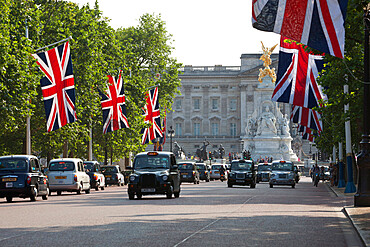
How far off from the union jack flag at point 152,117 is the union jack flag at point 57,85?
22.7m

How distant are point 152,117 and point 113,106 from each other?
31.4 feet

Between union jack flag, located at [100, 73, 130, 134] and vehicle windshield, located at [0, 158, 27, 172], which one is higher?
union jack flag, located at [100, 73, 130, 134]

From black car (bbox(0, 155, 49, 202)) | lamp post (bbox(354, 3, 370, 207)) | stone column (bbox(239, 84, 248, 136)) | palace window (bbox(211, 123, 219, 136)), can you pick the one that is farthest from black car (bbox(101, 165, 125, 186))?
palace window (bbox(211, 123, 219, 136))

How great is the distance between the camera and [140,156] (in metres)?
33.9

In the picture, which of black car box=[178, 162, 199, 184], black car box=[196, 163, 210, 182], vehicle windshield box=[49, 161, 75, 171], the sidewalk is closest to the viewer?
the sidewalk

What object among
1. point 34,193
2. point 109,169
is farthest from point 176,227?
point 109,169

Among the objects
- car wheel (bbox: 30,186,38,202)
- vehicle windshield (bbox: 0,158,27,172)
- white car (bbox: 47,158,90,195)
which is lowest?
car wheel (bbox: 30,186,38,202)

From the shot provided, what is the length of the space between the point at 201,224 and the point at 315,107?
18.6 meters

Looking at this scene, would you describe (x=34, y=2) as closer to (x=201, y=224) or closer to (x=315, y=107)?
(x=315, y=107)

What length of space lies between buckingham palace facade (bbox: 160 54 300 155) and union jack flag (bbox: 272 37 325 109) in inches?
5323

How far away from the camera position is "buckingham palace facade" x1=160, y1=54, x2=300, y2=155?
174 meters

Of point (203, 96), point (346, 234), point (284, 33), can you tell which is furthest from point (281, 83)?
point (203, 96)

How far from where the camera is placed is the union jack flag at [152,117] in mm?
65062

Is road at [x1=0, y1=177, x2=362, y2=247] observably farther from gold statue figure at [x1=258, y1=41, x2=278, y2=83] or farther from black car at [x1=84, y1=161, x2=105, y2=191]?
gold statue figure at [x1=258, y1=41, x2=278, y2=83]
